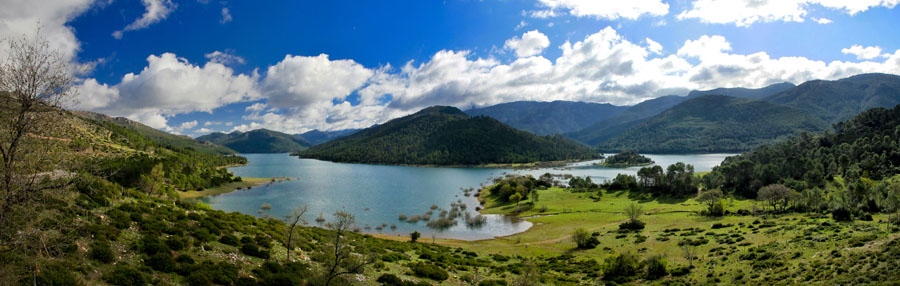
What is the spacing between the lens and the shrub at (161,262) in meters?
16.2

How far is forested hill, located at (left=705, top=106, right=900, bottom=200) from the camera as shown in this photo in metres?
79.6

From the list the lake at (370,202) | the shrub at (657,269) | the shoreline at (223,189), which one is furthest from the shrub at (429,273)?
the shoreline at (223,189)

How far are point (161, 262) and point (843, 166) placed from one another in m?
137

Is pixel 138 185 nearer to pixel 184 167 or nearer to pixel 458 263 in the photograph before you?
pixel 184 167

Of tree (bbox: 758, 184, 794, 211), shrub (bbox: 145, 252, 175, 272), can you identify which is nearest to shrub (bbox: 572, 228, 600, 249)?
tree (bbox: 758, 184, 794, 211)

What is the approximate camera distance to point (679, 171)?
102 meters

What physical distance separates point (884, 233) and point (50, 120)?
51303mm

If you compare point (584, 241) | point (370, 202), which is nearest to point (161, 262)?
point (584, 241)

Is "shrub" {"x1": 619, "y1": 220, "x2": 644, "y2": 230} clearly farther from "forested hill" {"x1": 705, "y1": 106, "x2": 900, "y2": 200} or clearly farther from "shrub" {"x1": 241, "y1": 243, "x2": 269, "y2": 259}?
"shrub" {"x1": 241, "y1": 243, "x2": 269, "y2": 259}

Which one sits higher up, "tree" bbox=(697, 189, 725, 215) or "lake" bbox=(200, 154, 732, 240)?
"tree" bbox=(697, 189, 725, 215)

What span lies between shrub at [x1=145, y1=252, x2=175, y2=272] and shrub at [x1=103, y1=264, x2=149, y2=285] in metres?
1.19

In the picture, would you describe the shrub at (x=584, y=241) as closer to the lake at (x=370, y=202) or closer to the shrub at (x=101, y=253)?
the lake at (x=370, y=202)

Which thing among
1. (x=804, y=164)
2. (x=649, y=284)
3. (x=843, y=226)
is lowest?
(x=649, y=284)

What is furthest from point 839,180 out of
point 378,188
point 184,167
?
point 184,167
